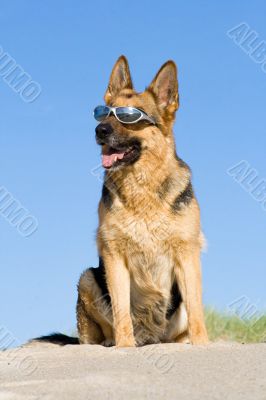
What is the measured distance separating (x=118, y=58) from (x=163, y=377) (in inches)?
195

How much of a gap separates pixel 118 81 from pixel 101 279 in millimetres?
2787

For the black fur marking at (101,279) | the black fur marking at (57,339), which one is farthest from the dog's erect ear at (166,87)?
the black fur marking at (57,339)

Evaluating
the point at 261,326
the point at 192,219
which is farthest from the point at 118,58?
the point at 261,326

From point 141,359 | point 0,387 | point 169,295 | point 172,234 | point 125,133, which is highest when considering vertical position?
point 125,133

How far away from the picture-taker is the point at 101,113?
1020cm

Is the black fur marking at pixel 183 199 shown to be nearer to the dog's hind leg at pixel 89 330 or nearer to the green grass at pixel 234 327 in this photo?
the dog's hind leg at pixel 89 330

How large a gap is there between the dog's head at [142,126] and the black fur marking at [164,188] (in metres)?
0.36

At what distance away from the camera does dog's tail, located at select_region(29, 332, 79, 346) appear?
11391mm

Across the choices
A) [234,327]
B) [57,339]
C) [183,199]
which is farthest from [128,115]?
[234,327]

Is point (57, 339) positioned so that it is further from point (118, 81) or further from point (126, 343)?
point (118, 81)

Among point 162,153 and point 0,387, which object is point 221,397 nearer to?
point 0,387

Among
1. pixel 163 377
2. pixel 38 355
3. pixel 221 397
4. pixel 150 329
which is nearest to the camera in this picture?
pixel 221 397

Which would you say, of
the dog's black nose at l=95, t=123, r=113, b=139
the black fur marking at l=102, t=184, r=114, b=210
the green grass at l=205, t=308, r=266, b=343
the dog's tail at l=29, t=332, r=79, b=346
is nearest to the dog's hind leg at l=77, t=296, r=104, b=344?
the dog's tail at l=29, t=332, r=79, b=346

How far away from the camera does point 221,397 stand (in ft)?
21.2
